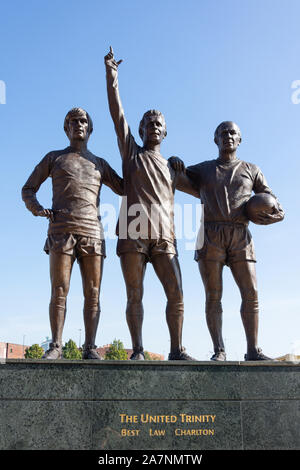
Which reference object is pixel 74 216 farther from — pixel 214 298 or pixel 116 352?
pixel 116 352

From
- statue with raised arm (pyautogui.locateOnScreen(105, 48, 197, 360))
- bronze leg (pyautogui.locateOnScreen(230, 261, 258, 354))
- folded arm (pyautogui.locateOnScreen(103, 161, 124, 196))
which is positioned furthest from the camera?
folded arm (pyautogui.locateOnScreen(103, 161, 124, 196))

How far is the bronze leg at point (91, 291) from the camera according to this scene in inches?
247

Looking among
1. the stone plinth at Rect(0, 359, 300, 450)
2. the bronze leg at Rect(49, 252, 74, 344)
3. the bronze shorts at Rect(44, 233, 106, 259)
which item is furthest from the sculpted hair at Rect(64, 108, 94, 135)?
the stone plinth at Rect(0, 359, 300, 450)

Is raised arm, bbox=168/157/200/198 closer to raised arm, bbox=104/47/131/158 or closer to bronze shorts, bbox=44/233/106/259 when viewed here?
raised arm, bbox=104/47/131/158

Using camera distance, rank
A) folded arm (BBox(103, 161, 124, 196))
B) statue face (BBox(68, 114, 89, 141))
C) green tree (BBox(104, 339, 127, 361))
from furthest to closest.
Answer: green tree (BBox(104, 339, 127, 361)), folded arm (BBox(103, 161, 124, 196)), statue face (BBox(68, 114, 89, 141))

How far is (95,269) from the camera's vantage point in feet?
21.0

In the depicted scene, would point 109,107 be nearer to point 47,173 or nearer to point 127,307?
point 47,173

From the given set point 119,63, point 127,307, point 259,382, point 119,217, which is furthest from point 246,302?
point 119,63

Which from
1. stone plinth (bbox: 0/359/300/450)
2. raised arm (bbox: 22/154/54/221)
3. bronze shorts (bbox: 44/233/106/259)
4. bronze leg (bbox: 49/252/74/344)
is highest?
raised arm (bbox: 22/154/54/221)

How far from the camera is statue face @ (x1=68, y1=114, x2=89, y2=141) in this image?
698cm

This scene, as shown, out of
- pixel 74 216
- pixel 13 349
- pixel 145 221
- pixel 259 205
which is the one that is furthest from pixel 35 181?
pixel 13 349

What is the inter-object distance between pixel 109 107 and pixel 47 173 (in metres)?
1.26

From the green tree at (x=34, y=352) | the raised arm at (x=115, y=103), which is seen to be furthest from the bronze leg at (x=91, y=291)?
the green tree at (x=34, y=352)

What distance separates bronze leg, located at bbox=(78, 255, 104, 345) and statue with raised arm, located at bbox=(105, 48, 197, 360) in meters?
0.36
